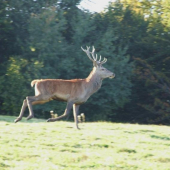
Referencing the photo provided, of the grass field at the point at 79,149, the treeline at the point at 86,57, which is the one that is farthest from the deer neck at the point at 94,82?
the treeline at the point at 86,57

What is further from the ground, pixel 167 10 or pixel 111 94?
pixel 167 10

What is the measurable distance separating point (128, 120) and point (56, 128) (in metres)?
17.8

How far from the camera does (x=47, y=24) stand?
27.6 metres

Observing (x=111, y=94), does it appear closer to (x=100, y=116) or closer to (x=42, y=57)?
(x=100, y=116)

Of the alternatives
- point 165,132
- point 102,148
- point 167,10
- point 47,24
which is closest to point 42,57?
point 47,24

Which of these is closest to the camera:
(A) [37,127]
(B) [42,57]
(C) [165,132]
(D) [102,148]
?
(D) [102,148]

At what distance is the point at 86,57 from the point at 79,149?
1837 centimetres

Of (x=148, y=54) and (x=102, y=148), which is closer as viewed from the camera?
(x=102, y=148)

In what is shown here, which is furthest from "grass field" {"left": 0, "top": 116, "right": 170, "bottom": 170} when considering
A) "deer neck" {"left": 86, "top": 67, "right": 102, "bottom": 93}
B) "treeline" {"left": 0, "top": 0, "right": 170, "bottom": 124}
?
"treeline" {"left": 0, "top": 0, "right": 170, "bottom": 124}

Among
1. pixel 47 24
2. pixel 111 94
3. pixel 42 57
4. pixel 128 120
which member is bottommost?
pixel 128 120

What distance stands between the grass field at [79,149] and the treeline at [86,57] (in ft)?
A: 43.5

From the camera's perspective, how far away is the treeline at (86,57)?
26.5m

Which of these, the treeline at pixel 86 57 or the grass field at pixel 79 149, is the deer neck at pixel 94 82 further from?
the treeline at pixel 86 57

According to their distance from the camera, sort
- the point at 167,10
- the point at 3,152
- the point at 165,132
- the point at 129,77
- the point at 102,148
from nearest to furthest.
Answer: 1. the point at 3,152
2. the point at 102,148
3. the point at 165,132
4. the point at 129,77
5. the point at 167,10
